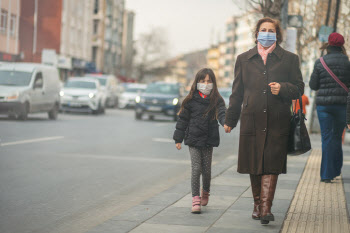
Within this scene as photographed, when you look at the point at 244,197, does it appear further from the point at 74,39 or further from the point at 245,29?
the point at 245,29

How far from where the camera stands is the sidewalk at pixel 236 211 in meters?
6.14

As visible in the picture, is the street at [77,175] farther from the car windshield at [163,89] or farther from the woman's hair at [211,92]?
the car windshield at [163,89]

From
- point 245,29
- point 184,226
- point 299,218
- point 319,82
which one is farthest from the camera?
point 245,29

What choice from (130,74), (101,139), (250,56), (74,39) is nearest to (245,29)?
(130,74)

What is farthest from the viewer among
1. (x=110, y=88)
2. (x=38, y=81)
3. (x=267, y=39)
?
(x=110, y=88)

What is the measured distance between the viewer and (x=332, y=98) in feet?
30.4

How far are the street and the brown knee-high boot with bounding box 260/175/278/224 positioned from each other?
5.08 ft

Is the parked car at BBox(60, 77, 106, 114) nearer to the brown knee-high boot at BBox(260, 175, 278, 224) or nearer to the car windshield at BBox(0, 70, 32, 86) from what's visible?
the car windshield at BBox(0, 70, 32, 86)

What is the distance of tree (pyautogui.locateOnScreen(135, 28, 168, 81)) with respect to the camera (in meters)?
110

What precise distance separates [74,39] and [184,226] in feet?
202

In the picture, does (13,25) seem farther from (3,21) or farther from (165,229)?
(165,229)

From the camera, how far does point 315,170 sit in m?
11.3

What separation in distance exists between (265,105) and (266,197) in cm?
83

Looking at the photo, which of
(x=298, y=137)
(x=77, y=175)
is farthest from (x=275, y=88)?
(x=77, y=175)
